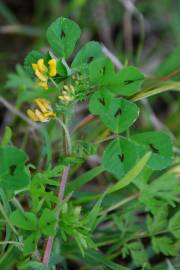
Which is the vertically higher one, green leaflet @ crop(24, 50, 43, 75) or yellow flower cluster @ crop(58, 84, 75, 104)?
green leaflet @ crop(24, 50, 43, 75)

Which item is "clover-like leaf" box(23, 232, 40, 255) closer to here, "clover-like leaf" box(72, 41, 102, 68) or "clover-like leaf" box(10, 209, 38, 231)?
"clover-like leaf" box(10, 209, 38, 231)

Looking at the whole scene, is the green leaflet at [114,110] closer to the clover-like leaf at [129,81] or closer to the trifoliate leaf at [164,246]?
the clover-like leaf at [129,81]

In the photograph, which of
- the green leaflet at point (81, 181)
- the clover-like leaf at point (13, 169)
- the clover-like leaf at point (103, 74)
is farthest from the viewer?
the green leaflet at point (81, 181)

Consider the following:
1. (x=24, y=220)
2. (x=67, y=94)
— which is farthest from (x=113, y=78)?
(x=24, y=220)

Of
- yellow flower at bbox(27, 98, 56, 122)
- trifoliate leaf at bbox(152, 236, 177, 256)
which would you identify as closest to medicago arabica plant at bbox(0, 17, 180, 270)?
yellow flower at bbox(27, 98, 56, 122)

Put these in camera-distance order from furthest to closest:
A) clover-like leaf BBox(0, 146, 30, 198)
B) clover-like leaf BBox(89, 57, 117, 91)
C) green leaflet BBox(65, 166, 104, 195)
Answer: green leaflet BBox(65, 166, 104, 195)
clover-like leaf BBox(89, 57, 117, 91)
clover-like leaf BBox(0, 146, 30, 198)

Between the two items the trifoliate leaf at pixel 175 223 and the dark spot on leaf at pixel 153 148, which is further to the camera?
the trifoliate leaf at pixel 175 223

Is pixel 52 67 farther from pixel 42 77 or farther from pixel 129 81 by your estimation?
pixel 129 81

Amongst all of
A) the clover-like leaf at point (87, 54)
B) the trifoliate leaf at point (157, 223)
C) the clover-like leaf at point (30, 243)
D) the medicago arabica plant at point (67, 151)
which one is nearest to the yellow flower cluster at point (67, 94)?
the medicago arabica plant at point (67, 151)
